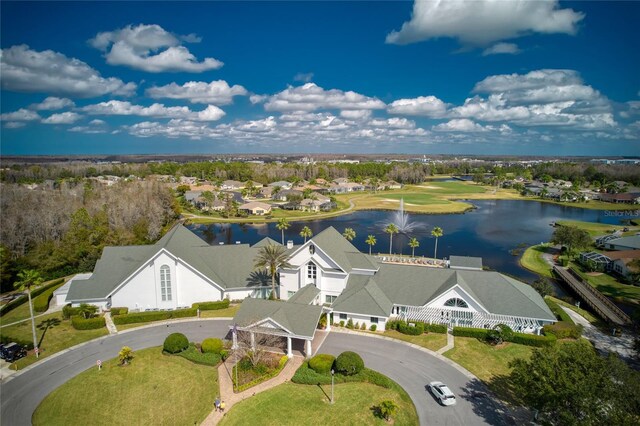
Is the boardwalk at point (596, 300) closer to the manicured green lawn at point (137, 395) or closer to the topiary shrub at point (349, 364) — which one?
the topiary shrub at point (349, 364)

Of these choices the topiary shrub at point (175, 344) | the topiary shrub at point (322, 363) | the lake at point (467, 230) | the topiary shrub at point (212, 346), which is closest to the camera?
the topiary shrub at point (322, 363)

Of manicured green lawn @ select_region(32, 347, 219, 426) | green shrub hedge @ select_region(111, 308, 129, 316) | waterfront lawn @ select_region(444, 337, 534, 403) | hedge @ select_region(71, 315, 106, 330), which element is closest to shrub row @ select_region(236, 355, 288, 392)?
manicured green lawn @ select_region(32, 347, 219, 426)

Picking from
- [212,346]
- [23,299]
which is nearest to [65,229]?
[23,299]

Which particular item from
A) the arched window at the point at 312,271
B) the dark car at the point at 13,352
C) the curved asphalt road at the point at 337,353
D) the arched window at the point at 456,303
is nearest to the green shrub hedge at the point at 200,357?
the curved asphalt road at the point at 337,353

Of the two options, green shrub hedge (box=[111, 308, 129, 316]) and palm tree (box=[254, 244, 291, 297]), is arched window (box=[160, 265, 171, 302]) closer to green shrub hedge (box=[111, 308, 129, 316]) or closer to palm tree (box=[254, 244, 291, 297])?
green shrub hedge (box=[111, 308, 129, 316])

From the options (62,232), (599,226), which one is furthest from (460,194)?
(62,232)
